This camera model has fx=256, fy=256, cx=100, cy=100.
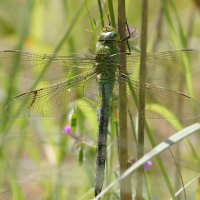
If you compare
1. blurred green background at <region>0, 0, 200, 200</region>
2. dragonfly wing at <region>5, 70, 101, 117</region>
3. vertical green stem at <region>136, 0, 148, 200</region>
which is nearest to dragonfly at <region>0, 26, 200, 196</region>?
dragonfly wing at <region>5, 70, 101, 117</region>

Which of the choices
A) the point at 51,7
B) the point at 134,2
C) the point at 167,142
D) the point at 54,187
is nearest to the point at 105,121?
the point at 167,142

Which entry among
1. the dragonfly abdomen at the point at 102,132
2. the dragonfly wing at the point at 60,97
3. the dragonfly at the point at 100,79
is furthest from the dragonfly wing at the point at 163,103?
the dragonfly wing at the point at 60,97

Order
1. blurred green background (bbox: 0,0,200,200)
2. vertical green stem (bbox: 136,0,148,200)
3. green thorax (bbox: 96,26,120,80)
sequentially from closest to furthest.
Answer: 1. vertical green stem (bbox: 136,0,148,200)
2. green thorax (bbox: 96,26,120,80)
3. blurred green background (bbox: 0,0,200,200)

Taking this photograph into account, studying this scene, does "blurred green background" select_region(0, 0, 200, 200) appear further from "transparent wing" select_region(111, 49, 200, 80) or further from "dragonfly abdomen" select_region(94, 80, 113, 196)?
"transparent wing" select_region(111, 49, 200, 80)

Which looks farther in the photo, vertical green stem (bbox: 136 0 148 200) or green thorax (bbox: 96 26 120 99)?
green thorax (bbox: 96 26 120 99)

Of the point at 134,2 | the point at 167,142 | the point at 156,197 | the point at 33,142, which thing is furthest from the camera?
the point at 134,2

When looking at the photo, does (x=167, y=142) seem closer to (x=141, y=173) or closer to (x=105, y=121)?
(x=141, y=173)
